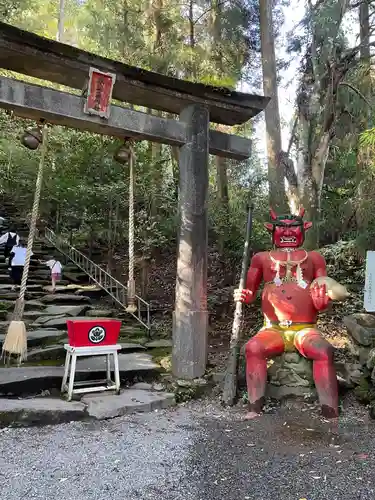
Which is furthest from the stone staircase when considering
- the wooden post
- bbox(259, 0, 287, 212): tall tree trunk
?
bbox(259, 0, 287, 212): tall tree trunk

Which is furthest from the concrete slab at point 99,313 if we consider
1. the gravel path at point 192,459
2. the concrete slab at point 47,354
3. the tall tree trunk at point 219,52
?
the tall tree trunk at point 219,52

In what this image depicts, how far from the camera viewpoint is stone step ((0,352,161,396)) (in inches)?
165

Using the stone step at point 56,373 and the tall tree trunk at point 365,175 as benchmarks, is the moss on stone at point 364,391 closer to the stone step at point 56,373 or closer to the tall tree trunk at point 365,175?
the stone step at point 56,373

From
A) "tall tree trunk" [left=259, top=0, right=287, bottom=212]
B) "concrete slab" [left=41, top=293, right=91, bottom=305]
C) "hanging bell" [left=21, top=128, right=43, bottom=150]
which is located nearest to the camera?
"hanging bell" [left=21, top=128, right=43, bottom=150]

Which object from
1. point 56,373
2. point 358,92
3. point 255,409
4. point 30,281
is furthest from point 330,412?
point 30,281

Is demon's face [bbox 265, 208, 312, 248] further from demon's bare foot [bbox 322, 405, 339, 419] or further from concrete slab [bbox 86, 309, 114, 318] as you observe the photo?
concrete slab [bbox 86, 309, 114, 318]

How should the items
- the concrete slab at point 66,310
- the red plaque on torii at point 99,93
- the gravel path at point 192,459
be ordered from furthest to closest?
1. the concrete slab at point 66,310
2. the red plaque on torii at point 99,93
3. the gravel path at point 192,459

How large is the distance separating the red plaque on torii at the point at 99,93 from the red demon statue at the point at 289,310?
2154 mm

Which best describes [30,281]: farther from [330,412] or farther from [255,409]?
[330,412]

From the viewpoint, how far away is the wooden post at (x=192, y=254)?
4.80 meters

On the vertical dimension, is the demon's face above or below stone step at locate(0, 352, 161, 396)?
above

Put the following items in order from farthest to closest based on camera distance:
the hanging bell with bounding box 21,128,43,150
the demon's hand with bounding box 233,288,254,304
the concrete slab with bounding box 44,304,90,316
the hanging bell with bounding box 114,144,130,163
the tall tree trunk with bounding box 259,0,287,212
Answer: the tall tree trunk with bounding box 259,0,287,212 < the concrete slab with bounding box 44,304,90,316 < the hanging bell with bounding box 114,144,130,163 < the demon's hand with bounding box 233,288,254,304 < the hanging bell with bounding box 21,128,43,150

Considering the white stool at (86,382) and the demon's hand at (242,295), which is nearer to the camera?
the white stool at (86,382)

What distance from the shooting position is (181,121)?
500 cm
